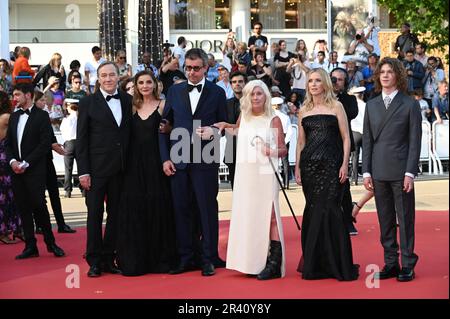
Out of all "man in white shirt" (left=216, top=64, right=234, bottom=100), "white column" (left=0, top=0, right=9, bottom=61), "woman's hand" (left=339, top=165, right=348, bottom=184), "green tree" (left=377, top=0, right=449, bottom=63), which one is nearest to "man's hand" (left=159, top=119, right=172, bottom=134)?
"woman's hand" (left=339, top=165, right=348, bottom=184)

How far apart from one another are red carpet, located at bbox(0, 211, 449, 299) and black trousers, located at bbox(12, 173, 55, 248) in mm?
256

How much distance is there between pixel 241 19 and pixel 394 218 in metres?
25.6

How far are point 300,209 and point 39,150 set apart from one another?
15.8 feet

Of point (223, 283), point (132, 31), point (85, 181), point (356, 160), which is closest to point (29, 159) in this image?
point (85, 181)

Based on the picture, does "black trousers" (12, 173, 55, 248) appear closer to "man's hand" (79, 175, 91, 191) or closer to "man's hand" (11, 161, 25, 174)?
"man's hand" (11, 161, 25, 174)

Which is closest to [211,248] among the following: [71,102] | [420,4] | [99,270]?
[99,270]

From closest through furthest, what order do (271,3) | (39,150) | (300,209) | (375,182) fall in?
(375,182)
(39,150)
(300,209)
(271,3)

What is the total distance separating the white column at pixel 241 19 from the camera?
32.8 m

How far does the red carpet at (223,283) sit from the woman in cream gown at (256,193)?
0.69ft

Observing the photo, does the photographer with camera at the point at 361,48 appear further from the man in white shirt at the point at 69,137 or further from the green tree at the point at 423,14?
the green tree at the point at 423,14

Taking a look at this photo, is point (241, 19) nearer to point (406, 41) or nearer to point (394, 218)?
point (406, 41)
